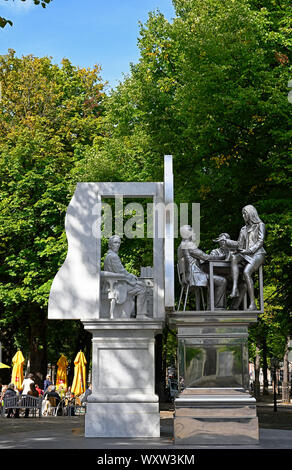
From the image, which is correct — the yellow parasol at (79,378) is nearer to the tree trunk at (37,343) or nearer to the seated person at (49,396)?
the seated person at (49,396)

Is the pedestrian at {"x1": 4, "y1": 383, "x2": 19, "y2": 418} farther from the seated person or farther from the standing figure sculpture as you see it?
the standing figure sculpture

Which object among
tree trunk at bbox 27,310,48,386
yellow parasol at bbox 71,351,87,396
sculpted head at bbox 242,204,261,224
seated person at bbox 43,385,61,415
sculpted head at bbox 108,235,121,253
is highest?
sculpted head at bbox 242,204,261,224

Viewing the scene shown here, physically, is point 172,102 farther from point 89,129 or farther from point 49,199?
point 89,129

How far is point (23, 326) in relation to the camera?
3419 centimetres

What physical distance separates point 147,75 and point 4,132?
31.7 feet

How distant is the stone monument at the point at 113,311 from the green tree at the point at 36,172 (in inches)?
523

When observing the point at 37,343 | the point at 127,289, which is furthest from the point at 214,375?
the point at 37,343

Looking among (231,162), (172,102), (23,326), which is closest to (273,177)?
(231,162)

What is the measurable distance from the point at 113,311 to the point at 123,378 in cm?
133

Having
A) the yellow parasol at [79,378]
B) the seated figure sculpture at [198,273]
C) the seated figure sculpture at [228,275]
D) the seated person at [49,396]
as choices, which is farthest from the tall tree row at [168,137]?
the seated figure sculpture at [198,273]

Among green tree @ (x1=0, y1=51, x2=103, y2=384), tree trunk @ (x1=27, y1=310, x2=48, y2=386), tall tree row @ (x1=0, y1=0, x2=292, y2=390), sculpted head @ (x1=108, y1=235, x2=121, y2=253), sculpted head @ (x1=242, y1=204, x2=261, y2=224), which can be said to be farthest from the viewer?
tree trunk @ (x1=27, y1=310, x2=48, y2=386)

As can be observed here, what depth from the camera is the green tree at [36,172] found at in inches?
1123

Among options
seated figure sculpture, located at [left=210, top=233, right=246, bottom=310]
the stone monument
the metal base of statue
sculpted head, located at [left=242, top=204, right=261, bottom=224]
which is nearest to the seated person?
the stone monument

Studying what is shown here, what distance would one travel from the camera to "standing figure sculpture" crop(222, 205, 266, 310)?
39.1 ft
